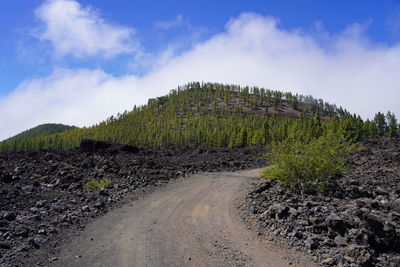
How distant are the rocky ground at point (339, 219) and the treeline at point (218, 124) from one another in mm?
19574

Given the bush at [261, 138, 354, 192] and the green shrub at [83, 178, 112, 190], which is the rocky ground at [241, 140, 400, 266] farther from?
the green shrub at [83, 178, 112, 190]

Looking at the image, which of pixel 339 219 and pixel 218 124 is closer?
pixel 339 219

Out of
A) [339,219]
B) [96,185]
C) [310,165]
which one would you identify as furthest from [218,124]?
[339,219]

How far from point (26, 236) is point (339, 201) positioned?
1338 centimetres

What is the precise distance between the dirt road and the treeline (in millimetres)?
23204

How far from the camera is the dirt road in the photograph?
9039 millimetres

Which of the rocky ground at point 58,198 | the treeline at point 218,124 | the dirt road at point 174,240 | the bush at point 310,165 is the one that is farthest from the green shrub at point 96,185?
the treeline at point 218,124

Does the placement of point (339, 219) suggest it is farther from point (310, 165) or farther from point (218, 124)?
point (218, 124)

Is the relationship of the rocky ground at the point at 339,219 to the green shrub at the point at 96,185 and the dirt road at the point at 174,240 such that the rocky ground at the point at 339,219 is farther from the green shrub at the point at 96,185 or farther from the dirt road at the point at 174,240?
the green shrub at the point at 96,185

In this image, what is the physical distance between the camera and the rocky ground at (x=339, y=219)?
8.62 meters

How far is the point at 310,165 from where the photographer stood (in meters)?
14.3

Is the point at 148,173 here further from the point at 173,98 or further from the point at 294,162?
the point at 173,98

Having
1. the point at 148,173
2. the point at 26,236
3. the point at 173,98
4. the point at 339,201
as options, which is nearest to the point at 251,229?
the point at 339,201

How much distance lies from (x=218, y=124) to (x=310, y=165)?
100.0m
